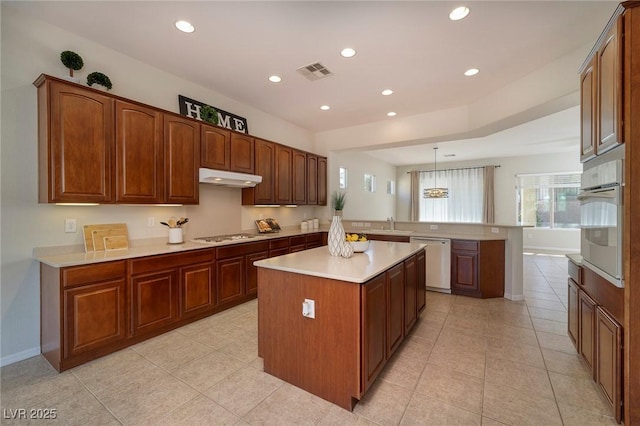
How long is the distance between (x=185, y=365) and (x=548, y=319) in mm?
3887

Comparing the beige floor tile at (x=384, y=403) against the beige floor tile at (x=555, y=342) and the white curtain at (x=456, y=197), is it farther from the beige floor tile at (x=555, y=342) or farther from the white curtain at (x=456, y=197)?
the white curtain at (x=456, y=197)

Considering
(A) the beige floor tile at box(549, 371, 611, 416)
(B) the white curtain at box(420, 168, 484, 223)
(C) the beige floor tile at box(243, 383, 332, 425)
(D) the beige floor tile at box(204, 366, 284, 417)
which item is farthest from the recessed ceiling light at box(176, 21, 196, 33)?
(B) the white curtain at box(420, 168, 484, 223)

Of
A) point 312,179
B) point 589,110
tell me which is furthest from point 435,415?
point 312,179

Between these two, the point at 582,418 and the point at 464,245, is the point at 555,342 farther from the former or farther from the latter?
the point at 464,245

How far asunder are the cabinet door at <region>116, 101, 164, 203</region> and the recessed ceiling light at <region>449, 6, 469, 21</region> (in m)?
2.91

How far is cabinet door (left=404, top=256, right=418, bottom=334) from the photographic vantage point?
98.7 inches

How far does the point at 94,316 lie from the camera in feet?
7.47

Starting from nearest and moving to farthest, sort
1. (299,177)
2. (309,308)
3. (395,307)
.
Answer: (309,308) < (395,307) < (299,177)

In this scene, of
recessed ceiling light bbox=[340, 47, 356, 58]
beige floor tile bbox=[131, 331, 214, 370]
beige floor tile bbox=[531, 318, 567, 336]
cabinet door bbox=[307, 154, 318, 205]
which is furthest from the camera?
cabinet door bbox=[307, 154, 318, 205]

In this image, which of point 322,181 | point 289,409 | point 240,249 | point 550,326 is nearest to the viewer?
point 289,409

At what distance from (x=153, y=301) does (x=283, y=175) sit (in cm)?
267

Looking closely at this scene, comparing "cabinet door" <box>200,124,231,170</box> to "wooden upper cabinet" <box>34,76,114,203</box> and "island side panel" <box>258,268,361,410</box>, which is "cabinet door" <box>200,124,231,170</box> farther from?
"island side panel" <box>258,268,361,410</box>

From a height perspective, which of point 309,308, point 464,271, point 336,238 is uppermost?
point 336,238

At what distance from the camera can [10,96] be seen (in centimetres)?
226
